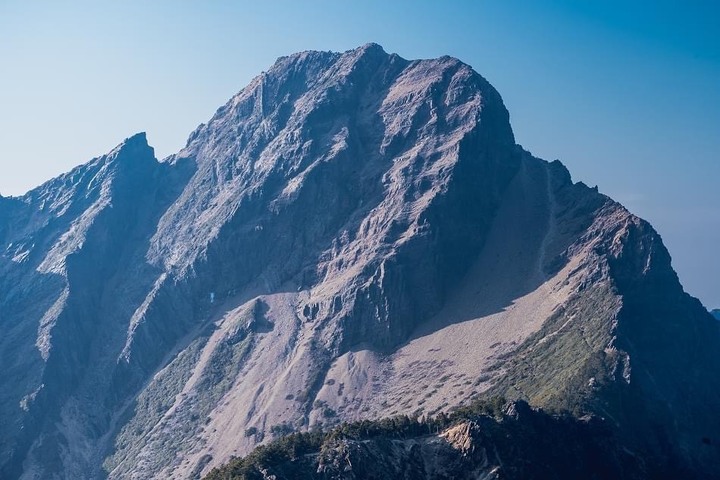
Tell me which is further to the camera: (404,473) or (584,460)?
(584,460)

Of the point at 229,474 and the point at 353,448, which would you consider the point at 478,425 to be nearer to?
the point at 353,448

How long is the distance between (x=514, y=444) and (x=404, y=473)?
23569 mm

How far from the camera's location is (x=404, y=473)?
471 feet

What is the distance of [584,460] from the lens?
536 feet

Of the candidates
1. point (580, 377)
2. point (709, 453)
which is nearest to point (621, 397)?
point (580, 377)

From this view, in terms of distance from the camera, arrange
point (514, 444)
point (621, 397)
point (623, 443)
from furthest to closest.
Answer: point (621, 397) → point (623, 443) → point (514, 444)

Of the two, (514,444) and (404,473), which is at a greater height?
(514,444)

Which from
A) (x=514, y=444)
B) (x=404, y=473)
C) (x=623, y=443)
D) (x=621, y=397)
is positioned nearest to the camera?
(x=404, y=473)

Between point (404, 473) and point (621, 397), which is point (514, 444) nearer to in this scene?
point (404, 473)

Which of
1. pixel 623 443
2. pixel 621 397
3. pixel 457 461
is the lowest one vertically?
pixel 457 461

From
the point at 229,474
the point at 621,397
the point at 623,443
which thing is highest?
the point at 621,397

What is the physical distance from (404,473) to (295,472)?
1843 centimetres

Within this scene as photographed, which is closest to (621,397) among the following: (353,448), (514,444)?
(514,444)

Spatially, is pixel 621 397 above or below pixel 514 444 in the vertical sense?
above
